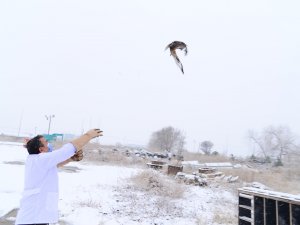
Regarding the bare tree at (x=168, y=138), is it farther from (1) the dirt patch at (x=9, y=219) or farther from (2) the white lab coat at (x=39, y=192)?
(2) the white lab coat at (x=39, y=192)

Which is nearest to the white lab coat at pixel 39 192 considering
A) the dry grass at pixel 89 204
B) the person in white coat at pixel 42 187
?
the person in white coat at pixel 42 187

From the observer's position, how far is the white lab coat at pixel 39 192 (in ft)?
9.74

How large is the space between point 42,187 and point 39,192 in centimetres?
5

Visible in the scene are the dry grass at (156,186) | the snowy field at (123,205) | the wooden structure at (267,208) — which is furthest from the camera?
the dry grass at (156,186)

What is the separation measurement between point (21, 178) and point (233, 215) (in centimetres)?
809

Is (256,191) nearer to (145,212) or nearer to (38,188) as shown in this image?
(145,212)

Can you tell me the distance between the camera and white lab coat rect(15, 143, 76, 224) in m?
2.97

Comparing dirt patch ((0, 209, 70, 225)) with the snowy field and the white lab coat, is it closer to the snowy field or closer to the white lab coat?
the snowy field

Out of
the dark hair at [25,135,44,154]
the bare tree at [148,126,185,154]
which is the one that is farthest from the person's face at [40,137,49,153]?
the bare tree at [148,126,185,154]

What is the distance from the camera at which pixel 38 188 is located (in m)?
3.02

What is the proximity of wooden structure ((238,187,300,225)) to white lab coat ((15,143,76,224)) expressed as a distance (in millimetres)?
3980

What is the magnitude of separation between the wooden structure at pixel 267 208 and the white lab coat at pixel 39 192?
13.1 feet

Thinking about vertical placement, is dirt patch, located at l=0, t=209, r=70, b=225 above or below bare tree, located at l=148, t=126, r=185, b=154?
below

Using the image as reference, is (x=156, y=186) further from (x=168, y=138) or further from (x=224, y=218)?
(x=168, y=138)
